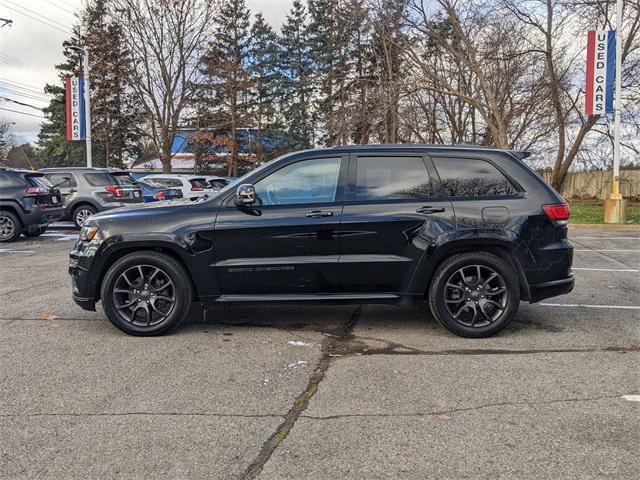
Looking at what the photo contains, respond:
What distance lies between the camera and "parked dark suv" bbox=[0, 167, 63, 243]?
12914mm

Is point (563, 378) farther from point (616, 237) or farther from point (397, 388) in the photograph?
point (616, 237)

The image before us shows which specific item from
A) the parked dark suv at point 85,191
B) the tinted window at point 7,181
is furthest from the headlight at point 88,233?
the parked dark suv at point 85,191

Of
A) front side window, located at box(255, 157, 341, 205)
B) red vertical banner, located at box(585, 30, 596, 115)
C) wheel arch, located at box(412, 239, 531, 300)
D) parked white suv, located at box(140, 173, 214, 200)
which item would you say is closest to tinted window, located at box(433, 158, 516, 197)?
wheel arch, located at box(412, 239, 531, 300)

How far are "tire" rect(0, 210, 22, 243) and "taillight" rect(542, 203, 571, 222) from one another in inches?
468

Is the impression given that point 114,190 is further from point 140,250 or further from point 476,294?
point 476,294

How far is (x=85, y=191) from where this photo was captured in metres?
15.7

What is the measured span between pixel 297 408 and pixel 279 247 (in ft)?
6.21

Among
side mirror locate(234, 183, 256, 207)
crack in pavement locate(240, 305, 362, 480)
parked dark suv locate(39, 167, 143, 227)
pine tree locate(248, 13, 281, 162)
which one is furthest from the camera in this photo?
pine tree locate(248, 13, 281, 162)

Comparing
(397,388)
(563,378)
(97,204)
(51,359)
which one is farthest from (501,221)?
(97,204)

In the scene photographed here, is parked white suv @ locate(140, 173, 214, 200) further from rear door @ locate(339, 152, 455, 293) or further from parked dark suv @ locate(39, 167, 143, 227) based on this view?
rear door @ locate(339, 152, 455, 293)

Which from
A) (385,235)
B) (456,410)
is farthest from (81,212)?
(456,410)

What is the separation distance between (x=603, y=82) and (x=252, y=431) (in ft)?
58.9

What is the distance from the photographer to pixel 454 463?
3.07 metres

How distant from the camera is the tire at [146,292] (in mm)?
5410
